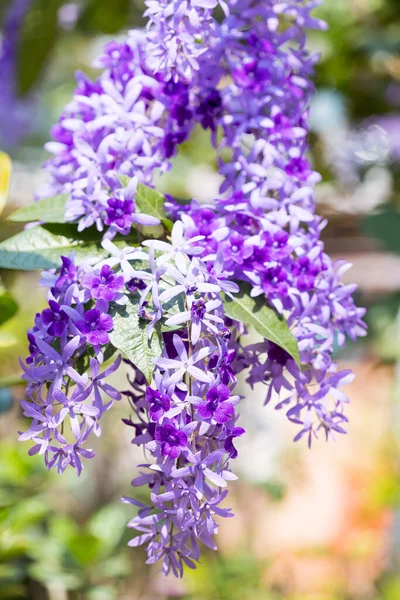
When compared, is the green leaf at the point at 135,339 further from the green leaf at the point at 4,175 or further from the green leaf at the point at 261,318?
the green leaf at the point at 4,175

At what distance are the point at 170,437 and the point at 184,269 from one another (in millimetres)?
126

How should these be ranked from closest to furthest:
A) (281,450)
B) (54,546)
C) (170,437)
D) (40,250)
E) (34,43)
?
(170,437), (40,250), (54,546), (34,43), (281,450)

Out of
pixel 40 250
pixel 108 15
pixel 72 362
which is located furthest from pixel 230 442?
pixel 108 15

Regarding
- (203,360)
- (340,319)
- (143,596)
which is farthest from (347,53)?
(143,596)

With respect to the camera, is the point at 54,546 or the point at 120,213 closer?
the point at 120,213

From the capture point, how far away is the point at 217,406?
18.3 inches

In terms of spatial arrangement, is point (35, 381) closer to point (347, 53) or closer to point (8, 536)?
point (8, 536)

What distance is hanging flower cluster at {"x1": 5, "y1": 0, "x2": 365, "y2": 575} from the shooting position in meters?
0.47

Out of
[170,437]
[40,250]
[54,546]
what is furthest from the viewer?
[54,546]

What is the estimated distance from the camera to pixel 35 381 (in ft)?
1.60

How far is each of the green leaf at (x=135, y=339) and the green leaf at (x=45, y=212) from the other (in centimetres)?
13

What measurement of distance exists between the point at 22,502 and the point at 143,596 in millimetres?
909

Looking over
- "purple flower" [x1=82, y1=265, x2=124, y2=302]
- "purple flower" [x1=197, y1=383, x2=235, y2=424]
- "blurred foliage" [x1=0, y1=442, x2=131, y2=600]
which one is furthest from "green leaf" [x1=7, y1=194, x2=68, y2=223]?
"blurred foliage" [x1=0, y1=442, x2=131, y2=600]

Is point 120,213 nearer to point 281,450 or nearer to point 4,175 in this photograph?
point 4,175
